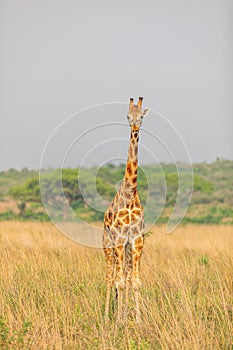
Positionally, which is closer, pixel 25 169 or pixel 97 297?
pixel 97 297

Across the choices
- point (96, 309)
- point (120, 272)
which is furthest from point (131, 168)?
point (96, 309)

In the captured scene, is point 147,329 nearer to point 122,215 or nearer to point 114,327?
point 114,327

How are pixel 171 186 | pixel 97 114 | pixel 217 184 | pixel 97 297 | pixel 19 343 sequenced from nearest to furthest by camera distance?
pixel 19 343 → pixel 97 297 → pixel 97 114 → pixel 171 186 → pixel 217 184

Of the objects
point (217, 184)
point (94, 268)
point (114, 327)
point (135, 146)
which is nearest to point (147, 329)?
point (114, 327)

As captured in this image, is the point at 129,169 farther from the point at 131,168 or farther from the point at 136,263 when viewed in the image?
the point at 136,263

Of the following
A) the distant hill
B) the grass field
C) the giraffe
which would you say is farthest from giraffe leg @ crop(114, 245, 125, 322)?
the distant hill

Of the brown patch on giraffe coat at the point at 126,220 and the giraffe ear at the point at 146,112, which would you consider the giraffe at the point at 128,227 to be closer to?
the brown patch on giraffe coat at the point at 126,220

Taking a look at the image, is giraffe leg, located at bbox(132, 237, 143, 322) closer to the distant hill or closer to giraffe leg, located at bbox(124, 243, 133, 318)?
giraffe leg, located at bbox(124, 243, 133, 318)

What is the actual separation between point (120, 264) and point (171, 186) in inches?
1237

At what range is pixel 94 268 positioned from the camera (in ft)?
30.9

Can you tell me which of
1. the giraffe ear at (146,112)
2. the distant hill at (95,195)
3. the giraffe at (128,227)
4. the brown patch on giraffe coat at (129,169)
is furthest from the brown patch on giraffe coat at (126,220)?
the distant hill at (95,195)

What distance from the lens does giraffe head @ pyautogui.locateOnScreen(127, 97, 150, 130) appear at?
636cm

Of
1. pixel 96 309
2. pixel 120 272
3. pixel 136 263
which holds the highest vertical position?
pixel 136 263

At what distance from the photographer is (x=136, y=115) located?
6.35m
